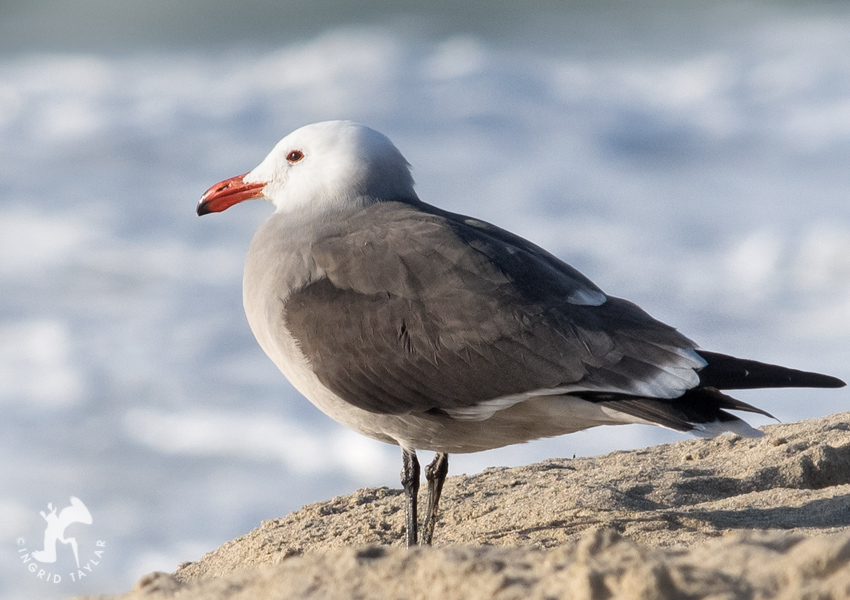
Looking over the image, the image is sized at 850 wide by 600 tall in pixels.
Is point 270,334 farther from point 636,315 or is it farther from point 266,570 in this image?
point 266,570

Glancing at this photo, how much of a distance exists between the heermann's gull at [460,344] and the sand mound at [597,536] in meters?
0.67

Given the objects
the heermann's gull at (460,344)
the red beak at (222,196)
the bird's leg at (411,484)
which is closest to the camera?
the heermann's gull at (460,344)

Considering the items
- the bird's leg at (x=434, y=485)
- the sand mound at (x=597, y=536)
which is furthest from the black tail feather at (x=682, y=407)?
the bird's leg at (x=434, y=485)

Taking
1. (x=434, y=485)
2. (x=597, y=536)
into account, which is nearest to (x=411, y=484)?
(x=434, y=485)

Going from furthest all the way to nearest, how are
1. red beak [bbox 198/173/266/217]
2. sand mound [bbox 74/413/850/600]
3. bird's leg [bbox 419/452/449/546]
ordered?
red beak [bbox 198/173/266/217] < bird's leg [bbox 419/452/449/546] < sand mound [bbox 74/413/850/600]

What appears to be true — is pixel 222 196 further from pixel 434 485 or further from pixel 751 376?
pixel 751 376

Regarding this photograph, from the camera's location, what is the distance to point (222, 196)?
22.9ft

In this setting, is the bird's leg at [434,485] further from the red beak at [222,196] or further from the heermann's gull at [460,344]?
the red beak at [222,196]

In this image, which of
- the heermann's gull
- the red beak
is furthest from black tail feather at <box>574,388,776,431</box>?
the red beak

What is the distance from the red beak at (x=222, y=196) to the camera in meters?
6.93

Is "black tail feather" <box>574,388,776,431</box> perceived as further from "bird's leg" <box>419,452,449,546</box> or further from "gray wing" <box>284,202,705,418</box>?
"bird's leg" <box>419,452,449,546</box>

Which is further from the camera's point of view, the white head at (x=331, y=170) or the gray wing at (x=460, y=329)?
the white head at (x=331, y=170)

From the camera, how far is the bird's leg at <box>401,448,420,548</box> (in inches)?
226

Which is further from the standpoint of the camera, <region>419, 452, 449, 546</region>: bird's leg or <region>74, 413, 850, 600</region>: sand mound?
<region>419, 452, 449, 546</region>: bird's leg
